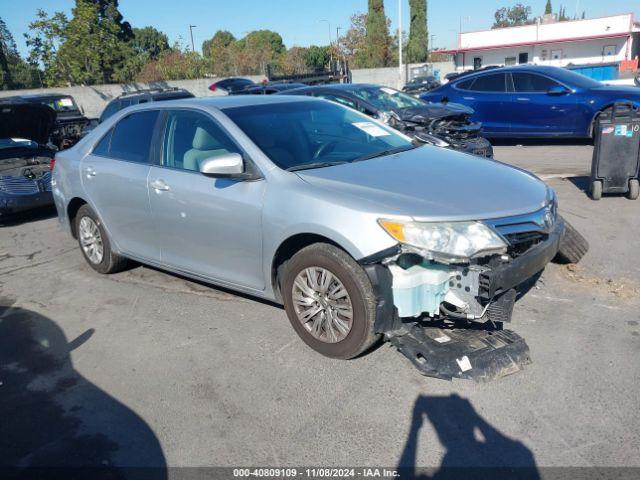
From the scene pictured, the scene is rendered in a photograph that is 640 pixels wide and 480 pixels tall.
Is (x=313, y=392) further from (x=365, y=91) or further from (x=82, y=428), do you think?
(x=365, y=91)

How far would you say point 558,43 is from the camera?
47969 mm

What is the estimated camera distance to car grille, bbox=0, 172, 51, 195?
772 centimetres

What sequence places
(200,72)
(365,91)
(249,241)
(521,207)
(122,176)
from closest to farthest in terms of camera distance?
(521,207)
(249,241)
(122,176)
(365,91)
(200,72)

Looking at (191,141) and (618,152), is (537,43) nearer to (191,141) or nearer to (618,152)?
(618,152)

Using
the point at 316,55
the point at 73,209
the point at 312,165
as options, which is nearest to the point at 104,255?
the point at 73,209

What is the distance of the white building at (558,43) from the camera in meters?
46.0

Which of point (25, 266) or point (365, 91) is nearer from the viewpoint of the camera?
point (25, 266)

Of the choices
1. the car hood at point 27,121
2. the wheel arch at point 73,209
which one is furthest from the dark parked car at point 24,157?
the wheel arch at point 73,209

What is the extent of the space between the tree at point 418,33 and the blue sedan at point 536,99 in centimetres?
4710

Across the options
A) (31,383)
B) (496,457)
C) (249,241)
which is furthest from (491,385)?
(31,383)

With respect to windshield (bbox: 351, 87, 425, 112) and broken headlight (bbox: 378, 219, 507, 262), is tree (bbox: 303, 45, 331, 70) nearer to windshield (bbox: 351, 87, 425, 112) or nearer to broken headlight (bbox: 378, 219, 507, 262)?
windshield (bbox: 351, 87, 425, 112)

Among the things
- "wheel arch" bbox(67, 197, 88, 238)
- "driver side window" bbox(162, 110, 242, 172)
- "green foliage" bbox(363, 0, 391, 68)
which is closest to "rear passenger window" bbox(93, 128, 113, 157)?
"wheel arch" bbox(67, 197, 88, 238)

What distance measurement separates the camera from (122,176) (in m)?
4.88

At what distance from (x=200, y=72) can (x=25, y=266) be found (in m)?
37.3
